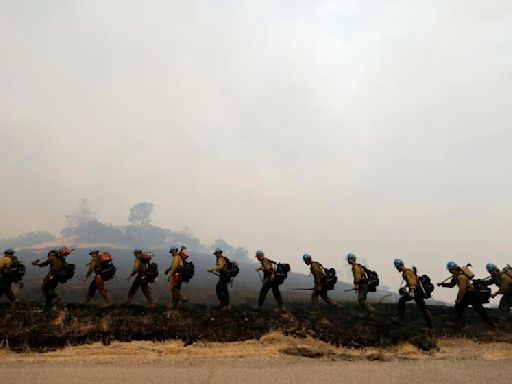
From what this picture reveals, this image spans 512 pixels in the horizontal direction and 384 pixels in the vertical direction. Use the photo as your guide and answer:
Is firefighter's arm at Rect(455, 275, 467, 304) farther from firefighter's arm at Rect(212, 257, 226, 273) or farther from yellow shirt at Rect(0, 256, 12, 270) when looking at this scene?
yellow shirt at Rect(0, 256, 12, 270)

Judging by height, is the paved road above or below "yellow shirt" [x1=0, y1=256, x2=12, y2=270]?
below

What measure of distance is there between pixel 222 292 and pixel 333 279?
4.32m

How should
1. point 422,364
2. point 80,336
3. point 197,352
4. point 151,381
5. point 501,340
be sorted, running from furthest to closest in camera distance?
point 501,340 < point 80,336 < point 197,352 < point 422,364 < point 151,381

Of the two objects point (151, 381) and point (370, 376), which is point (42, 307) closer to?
point (151, 381)

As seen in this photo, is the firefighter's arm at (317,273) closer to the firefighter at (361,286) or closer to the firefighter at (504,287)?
the firefighter at (361,286)

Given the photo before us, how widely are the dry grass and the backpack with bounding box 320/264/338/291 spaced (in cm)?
373

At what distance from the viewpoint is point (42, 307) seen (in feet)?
44.7

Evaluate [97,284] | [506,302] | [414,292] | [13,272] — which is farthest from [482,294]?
[13,272]

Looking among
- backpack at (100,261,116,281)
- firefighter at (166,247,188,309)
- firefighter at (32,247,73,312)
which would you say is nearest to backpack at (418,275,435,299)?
firefighter at (166,247,188,309)

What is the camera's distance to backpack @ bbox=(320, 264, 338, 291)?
13961 mm

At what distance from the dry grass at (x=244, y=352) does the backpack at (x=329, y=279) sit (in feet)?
12.2

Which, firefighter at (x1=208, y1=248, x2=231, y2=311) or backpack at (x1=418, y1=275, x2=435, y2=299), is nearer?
backpack at (x1=418, y1=275, x2=435, y2=299)

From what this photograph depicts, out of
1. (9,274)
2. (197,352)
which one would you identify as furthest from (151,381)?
(9,274)

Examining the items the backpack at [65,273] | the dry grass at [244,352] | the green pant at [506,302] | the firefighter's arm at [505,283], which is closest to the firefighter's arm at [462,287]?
the dry grass at [244,352]
